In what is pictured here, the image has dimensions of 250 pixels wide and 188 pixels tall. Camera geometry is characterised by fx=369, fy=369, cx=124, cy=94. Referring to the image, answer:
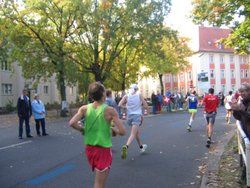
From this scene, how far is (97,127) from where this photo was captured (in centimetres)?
445

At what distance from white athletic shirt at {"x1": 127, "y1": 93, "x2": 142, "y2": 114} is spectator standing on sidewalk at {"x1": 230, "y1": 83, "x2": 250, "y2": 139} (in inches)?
156

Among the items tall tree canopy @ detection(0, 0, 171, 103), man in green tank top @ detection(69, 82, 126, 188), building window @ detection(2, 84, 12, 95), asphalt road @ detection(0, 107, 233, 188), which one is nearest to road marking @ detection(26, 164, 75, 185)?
asphalt road @ detection(0, 107, 233, 188)

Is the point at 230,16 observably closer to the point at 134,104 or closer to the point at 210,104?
the point at 210,104

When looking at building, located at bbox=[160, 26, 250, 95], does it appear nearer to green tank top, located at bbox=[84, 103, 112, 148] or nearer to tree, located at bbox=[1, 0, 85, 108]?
tree, located at bbox=[1, 0, 85, 108]

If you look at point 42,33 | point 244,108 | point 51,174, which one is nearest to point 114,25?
point 42,33

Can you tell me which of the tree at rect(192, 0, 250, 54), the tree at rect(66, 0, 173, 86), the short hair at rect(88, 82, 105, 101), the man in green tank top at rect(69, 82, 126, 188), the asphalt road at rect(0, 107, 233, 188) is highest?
the tree at rect(66, 0, 173, 86)

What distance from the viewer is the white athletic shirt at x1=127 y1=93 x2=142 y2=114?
9570 mm

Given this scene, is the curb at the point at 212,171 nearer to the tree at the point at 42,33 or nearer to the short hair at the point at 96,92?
the short hair at the point at 96,92

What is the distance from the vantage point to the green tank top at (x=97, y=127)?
4426 mm

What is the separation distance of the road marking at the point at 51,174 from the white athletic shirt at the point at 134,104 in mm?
2202

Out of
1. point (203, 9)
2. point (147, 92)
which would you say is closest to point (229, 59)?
point (147, 92)

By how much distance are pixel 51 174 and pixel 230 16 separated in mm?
12106

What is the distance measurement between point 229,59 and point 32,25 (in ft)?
200

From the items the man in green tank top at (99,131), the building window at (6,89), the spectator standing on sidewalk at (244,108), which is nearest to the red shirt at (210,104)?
the spectator standing on sidewalk at (244,108)
